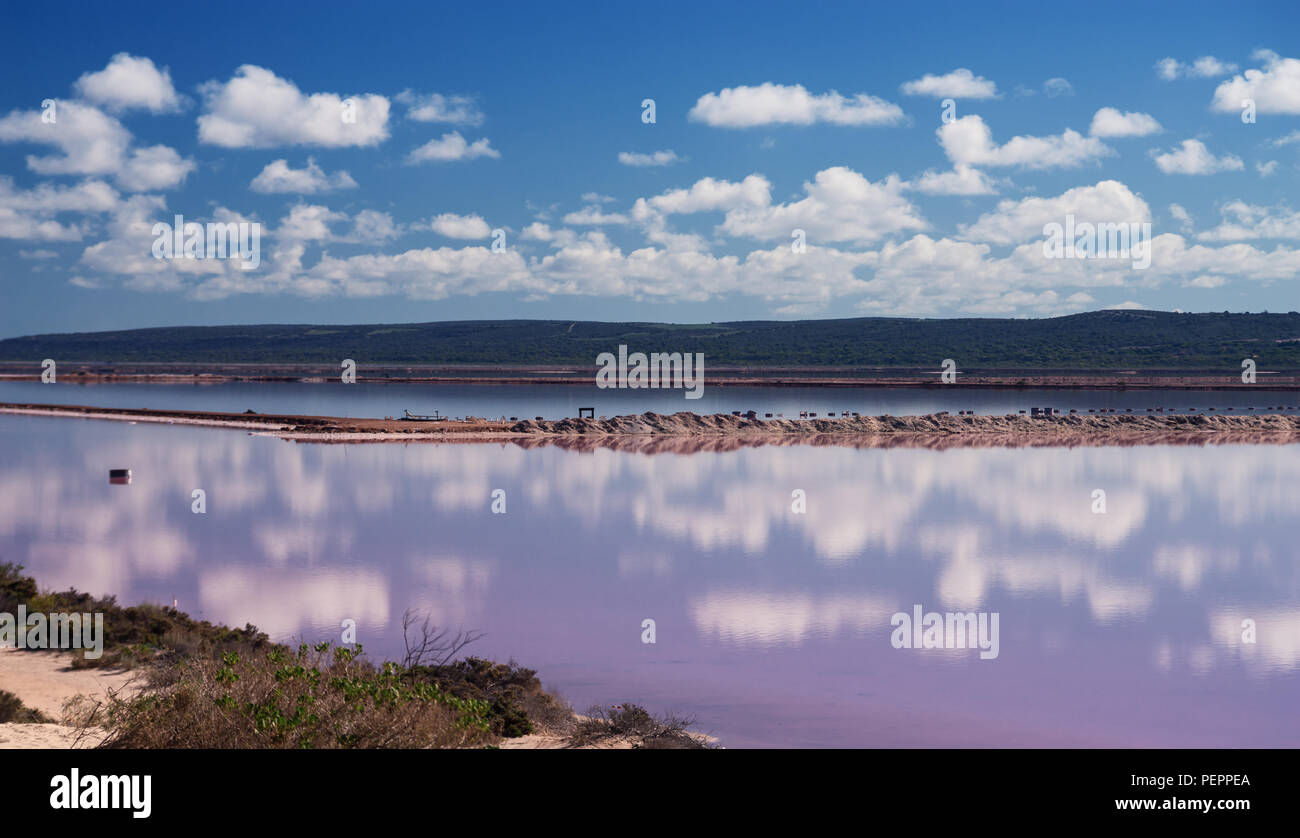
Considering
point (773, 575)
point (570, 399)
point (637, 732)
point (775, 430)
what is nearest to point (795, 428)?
point (775, 430)

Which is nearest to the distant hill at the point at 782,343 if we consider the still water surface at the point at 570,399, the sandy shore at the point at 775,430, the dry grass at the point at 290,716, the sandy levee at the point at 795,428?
the still water surface at the point at 570,399

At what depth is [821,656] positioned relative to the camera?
470 inches

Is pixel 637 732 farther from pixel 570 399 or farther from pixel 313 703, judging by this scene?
pixel 570 399

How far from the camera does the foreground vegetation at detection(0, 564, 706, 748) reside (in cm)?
729

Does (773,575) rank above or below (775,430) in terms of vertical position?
below

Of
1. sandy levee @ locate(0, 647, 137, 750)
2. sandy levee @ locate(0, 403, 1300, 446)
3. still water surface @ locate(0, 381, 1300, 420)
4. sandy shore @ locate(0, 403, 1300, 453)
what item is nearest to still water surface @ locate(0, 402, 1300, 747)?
sandy levee @ locate(0, 647, 137, 750)

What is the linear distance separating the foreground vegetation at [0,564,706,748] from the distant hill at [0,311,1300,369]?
114 metres

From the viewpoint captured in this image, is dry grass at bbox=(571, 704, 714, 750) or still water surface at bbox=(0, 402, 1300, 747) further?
still water surface at bbox=(0, 402, 1300, 747)

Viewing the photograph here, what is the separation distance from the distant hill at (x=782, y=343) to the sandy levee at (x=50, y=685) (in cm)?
11487

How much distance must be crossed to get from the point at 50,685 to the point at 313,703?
4770mm

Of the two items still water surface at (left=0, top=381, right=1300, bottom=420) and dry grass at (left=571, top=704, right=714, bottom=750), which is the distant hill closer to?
still water surface at (left=0, top=381, right=1300, bottom=420)

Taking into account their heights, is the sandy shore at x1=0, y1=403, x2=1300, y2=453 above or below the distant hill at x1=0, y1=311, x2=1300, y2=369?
below

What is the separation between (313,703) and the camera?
743cm

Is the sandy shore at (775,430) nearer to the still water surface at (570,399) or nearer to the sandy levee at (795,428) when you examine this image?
the sandy levee at (795,428)
